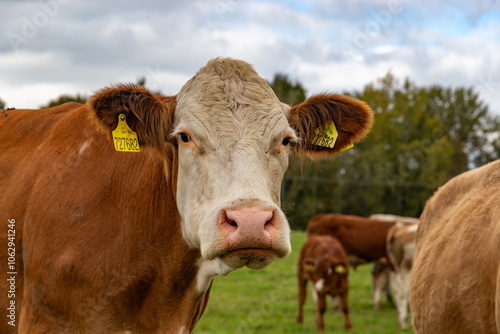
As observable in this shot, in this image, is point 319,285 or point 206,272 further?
point 319,285

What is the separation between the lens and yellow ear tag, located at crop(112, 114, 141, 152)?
3619 millimetres

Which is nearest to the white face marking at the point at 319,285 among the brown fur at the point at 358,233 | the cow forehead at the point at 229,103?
the brown fur at the point at 358,233

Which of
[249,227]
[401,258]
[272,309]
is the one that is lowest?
[272,309]

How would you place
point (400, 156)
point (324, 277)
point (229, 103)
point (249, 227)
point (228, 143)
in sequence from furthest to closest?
point (400, 156), point (324, 277), point (229, 103), point (228, 143), point (249, 227)

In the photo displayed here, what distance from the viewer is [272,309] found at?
13.6 meters

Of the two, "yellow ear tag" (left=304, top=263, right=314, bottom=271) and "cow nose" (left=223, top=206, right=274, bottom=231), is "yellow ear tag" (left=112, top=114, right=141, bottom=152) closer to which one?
"cow nose" (left=223, top=206, right=274, bottom=231)

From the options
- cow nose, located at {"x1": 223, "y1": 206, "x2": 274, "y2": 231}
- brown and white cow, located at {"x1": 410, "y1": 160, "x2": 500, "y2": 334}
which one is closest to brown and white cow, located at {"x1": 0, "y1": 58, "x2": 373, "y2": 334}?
cow nose, located at {"x1": 223, "y1": 206, "x2": 274, "y2": 231}

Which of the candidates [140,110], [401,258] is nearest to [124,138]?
[140,110]

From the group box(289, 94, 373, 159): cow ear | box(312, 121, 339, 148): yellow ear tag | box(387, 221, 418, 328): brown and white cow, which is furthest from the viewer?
box(387, 221, 418, 328): brown and white cow

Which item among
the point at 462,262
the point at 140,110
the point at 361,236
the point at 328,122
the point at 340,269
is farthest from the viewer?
the point at 361,236

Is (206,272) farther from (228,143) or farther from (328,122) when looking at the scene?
(328,122)

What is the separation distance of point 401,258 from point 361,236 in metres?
2.33

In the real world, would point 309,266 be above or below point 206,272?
below

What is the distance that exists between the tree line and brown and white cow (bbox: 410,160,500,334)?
2511cm
